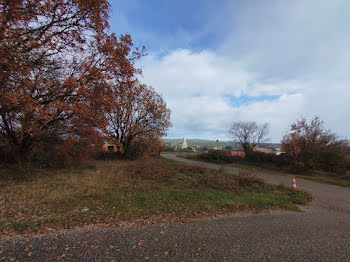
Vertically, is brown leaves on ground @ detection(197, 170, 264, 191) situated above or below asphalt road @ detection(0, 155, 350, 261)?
above

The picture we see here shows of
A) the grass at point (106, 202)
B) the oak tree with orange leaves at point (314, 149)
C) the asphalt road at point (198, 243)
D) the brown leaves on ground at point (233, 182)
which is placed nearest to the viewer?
the asphalt road at point (198, 243)

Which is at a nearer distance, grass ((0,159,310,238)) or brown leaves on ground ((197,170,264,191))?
grass ((0,159,310,238))

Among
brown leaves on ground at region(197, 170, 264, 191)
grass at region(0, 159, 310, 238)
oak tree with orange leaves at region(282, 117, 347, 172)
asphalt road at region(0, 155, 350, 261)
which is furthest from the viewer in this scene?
oak tree with orange leaves at region(282, 117, 347, 172)

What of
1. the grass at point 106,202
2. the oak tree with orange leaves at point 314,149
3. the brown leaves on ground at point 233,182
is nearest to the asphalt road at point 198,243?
the grass at point 106,202

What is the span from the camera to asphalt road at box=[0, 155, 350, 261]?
2881 mm

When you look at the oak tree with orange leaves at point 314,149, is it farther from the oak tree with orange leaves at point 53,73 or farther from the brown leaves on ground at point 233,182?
the oak tree with orange leaves at point 53,73

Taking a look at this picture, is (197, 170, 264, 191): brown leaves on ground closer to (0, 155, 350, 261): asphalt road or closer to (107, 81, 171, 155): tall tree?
(0, 155, 350, 261): asphalt road

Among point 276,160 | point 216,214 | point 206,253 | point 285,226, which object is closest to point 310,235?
point 285,226

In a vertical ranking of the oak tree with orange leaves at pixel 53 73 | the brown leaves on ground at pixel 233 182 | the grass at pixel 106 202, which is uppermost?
the oak tree with orange leaves at pixel 53 73

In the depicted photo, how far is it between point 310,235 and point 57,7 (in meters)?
11.4

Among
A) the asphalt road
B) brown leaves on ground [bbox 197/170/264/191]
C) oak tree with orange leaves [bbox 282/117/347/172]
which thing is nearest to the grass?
brown leaves on ground [bbox 197/170/264/191]

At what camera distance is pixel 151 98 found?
21.0 metres

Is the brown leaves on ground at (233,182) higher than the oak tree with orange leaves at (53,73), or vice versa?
the oak tree with orange leaves at (53,73)

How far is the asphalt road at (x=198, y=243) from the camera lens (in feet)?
9.45
